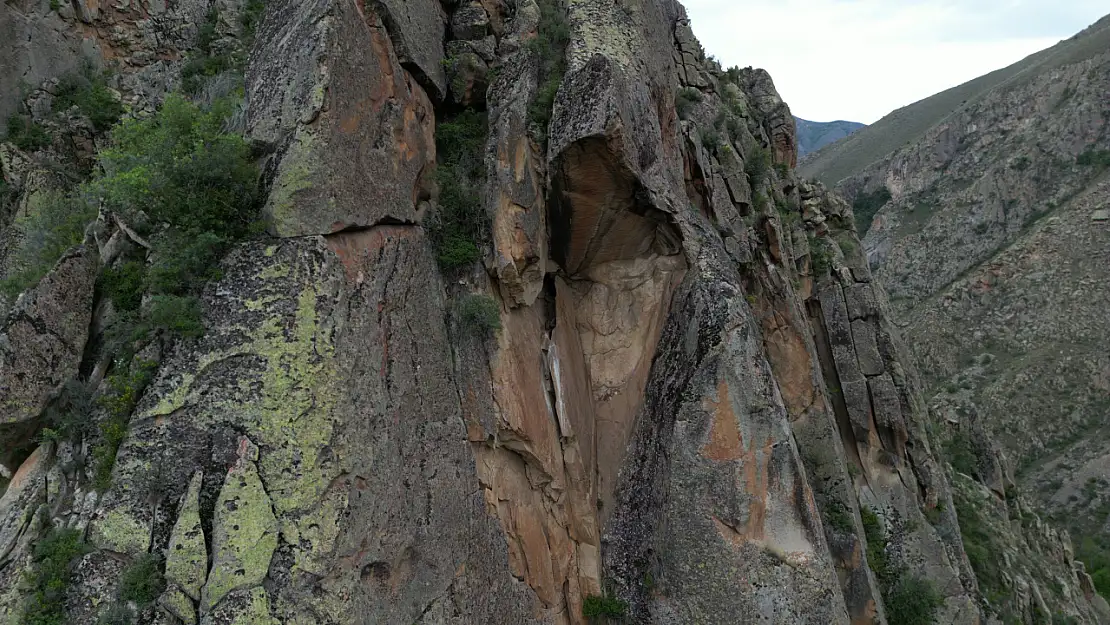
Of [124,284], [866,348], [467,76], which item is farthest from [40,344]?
[866,348]

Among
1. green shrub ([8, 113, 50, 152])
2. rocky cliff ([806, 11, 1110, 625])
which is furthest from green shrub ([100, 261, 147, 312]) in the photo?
rocky cliff ([806, 11, 1110, 625])

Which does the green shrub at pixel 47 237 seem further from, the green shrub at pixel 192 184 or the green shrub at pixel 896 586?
the green shrub at pixel 896 586

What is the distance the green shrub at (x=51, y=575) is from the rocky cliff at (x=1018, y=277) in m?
25.9

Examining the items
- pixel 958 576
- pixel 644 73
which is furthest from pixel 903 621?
pixel 644 73

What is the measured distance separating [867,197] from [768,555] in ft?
317

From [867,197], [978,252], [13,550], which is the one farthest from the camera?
[867,197]

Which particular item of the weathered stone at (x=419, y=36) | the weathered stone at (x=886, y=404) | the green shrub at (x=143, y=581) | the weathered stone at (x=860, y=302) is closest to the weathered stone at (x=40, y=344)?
the green shrub at (x=143, y=581)

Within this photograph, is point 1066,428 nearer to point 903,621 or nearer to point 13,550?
point 903,621

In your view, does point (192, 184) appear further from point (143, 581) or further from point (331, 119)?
point (143, 581)

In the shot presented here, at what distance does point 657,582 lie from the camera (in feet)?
40.9

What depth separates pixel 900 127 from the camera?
386 feet

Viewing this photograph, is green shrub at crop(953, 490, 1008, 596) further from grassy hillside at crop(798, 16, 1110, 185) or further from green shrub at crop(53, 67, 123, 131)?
grassy hillside at crop(798, 16, 1110, 185)

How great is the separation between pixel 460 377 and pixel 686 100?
11.6 meters

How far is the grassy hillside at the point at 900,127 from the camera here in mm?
102375
